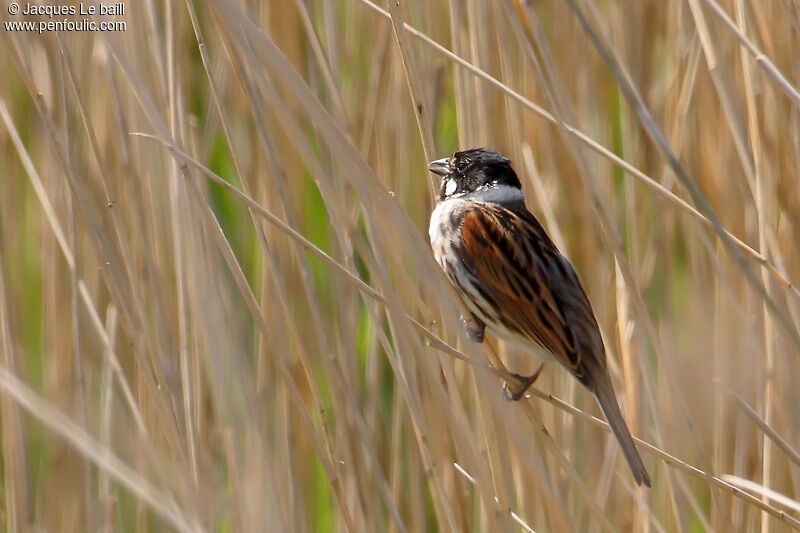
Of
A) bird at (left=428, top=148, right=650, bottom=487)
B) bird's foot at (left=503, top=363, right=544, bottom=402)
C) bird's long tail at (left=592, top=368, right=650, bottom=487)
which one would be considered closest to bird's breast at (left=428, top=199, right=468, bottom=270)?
bird at (left=428, top=148, right=650, bottom=487)

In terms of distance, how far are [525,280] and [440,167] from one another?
34cm

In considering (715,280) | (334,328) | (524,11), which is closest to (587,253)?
(715,280)

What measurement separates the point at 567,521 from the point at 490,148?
2.67ft

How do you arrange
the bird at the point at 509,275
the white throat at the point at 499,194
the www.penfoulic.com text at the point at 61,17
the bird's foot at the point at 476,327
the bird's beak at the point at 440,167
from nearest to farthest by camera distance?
the www.penfoulic.com text at the point at 61,17, the bird's beak at the point at 440,167, the bird at the point at 509,275, the bird's foot at the point at 476,327, the white throat at the point at 499,194

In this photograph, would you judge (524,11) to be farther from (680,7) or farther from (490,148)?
(680,7)

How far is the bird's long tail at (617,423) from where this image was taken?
1.71 metres

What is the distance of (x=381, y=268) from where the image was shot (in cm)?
155

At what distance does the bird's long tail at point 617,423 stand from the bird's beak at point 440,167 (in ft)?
1.71

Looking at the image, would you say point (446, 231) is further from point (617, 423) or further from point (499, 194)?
point (617, 423)

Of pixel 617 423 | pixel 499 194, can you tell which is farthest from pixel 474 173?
pixel 617 423

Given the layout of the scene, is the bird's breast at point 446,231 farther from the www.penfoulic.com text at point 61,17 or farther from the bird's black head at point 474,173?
the www.penfoulic.com text at point 61,17

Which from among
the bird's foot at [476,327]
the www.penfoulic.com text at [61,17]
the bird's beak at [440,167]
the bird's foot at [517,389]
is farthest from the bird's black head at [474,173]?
the www.penfoulic.com text at [61,17]

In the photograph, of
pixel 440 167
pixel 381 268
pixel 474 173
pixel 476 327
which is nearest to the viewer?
pixel 381 268

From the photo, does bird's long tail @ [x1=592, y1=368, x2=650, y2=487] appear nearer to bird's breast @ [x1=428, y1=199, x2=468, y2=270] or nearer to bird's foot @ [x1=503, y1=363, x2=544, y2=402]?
bird's foot @ [x1=503, y1=363, x2=544, y2=402]
